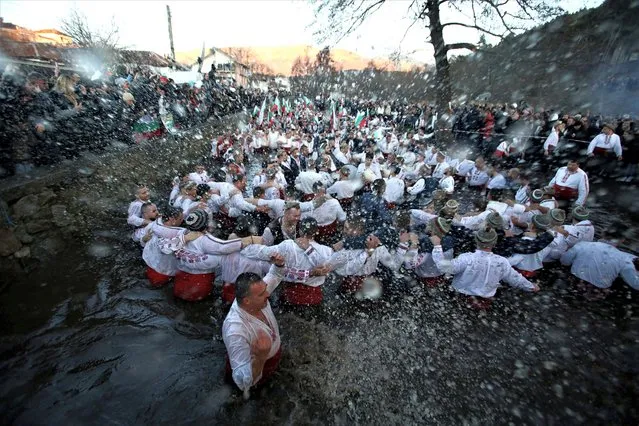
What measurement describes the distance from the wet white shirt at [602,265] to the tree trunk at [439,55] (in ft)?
29.0

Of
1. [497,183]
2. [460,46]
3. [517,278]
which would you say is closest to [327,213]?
[517,278]

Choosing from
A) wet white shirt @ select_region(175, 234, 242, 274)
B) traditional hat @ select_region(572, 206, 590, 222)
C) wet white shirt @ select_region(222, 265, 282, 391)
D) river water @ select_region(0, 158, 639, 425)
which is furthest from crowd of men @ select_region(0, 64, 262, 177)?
traditional hat @ select_region(572, 206, 590, 222)

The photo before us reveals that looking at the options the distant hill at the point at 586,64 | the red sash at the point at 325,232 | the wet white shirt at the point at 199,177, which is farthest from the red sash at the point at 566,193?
the distant hill at the point at 586,64

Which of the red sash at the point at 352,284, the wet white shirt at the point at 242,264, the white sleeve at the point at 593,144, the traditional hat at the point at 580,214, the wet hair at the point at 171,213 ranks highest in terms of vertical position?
the wet hair at the point at 171,213

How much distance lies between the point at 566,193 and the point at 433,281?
512cm

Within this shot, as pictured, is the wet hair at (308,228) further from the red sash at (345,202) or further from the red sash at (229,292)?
the red sash at (345,202)

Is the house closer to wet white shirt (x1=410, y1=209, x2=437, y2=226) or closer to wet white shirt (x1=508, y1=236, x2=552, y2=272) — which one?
wet white shirt (x1=410, y1=209, x2=437, y2=226)

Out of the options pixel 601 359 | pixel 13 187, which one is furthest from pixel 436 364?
pixel 13 187

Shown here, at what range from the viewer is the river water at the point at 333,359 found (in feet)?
9.79

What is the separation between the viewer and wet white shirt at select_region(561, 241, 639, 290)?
442 centimetres

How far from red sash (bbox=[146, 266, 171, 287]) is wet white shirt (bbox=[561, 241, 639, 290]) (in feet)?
20.9

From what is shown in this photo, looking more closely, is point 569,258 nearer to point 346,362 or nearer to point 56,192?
point 346,362

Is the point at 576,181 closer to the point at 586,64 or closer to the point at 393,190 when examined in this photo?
the point at 393,190

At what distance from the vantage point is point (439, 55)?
37.6ft
